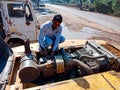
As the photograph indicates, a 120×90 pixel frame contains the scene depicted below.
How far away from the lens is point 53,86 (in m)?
2.19

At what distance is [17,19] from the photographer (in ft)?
21.8

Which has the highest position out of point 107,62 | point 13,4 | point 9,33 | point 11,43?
point 13,4

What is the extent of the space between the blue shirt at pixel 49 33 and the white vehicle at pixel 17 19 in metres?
3.01

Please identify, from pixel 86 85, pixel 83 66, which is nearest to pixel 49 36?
pixel 83 66

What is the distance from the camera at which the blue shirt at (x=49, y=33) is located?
10.6 feet

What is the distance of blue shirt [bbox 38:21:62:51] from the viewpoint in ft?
10.6

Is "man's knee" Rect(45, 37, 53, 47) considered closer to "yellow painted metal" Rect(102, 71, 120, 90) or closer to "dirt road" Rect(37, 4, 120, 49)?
"yellow painted metal" Rect(102, 71, 120, 90)

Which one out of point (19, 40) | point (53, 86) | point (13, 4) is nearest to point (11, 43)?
point (19, 40)

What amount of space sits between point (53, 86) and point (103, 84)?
25.4 inches

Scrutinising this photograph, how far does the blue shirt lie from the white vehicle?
301 centimetres

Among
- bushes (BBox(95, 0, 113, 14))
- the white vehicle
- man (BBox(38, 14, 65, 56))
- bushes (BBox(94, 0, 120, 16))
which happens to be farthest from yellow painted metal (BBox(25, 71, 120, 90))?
bushes (BBox(95, 0, 113, 14))

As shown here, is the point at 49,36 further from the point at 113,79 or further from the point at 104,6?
the point at 104,6

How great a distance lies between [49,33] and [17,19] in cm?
363

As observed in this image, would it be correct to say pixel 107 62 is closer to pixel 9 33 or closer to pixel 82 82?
pixel 82 82
